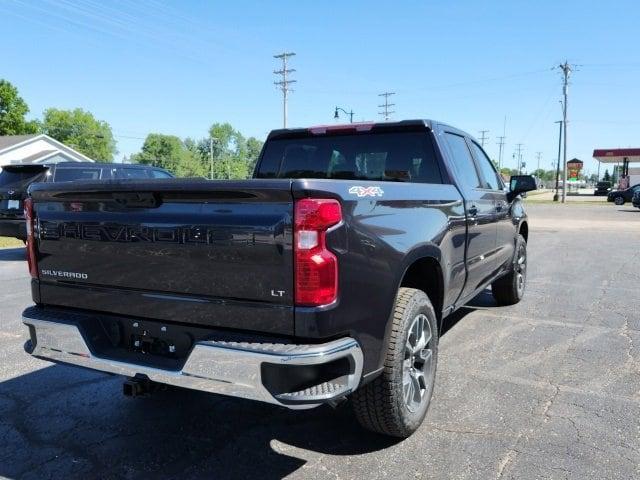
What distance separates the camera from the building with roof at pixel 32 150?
1541 inches

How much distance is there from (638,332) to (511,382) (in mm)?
2243

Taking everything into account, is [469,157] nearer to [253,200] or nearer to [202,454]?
[253,200]

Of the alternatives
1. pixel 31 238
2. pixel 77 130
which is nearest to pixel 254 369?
pixel 31 238

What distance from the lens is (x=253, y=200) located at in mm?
2529

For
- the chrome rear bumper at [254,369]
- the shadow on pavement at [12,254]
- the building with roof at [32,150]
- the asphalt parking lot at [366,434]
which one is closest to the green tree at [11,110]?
the building with roof at [32,150]

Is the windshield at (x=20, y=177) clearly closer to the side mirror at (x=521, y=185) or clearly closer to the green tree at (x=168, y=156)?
the side mirror at (x=521, y=185)

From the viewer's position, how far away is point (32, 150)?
1624 inches

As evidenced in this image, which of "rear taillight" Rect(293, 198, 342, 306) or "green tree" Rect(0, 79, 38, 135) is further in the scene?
"green tree" Rect(0, 79, 38, 135)

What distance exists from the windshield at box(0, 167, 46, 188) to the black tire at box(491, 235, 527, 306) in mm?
8665

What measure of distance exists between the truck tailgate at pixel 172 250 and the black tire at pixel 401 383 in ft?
2.45

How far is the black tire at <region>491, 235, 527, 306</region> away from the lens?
650 cm

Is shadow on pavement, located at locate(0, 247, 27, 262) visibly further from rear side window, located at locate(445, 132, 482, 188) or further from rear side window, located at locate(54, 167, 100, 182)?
rear side window, located at locate(445, 132, 482, 188)

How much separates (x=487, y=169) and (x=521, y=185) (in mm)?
529

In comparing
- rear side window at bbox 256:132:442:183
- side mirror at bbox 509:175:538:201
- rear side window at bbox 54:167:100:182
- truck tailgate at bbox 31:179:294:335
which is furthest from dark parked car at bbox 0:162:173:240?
truck tailgate at bbox 31:179:294:335
